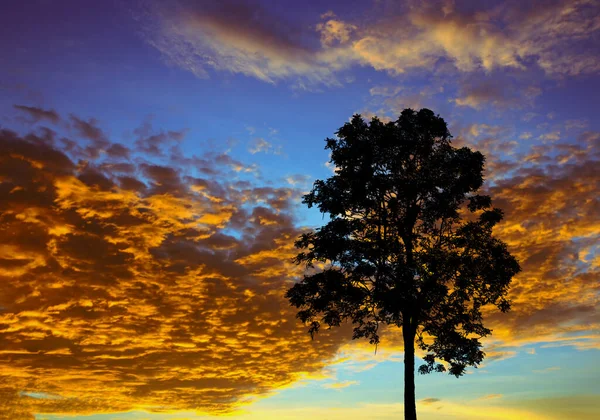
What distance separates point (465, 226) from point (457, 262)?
136 inches

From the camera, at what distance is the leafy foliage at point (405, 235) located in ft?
104

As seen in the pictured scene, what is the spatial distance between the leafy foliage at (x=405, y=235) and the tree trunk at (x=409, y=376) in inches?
13.0

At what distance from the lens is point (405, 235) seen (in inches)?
1294

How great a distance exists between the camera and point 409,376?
30250 mm

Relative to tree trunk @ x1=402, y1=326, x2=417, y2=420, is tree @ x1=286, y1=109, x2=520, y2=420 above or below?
above

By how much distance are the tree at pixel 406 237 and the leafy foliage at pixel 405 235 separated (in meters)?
0.06

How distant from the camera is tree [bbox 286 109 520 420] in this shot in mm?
31562

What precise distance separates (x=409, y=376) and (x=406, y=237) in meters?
8.47

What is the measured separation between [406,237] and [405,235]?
149 millimetres

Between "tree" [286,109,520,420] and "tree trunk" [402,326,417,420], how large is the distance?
5.0 inches

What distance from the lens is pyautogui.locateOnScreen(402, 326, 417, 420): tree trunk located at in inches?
1163

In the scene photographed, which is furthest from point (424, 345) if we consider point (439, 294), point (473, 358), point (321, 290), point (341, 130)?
point (341, 130)

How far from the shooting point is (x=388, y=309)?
99.2ft

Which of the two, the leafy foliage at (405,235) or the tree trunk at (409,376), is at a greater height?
the leafy foliage at (405,235)
